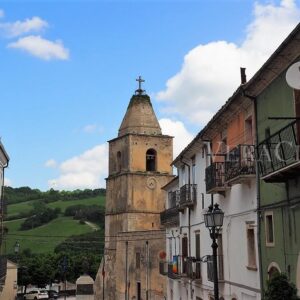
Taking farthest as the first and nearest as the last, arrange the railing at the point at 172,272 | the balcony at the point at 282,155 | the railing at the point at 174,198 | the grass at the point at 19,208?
the grass at the point at 19,208
the railing at the point at 174,198
the railing at the point at 172,272
the balcony at the point at 282,155

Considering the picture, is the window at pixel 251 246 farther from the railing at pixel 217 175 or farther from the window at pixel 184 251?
the window at pixel 184 251

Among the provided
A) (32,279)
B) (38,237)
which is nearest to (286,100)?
(32,279)

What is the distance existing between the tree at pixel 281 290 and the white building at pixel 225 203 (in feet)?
12.0

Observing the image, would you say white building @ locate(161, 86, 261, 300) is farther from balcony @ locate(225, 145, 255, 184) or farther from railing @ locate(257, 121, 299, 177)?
railing @ locate(257, 121, 299, 177)

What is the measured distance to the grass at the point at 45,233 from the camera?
9497 centimetres

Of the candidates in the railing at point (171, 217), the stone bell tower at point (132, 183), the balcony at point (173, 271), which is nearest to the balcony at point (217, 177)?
the balcony at point (173, 271)

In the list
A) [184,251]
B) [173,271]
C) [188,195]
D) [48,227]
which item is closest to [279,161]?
[188,195]

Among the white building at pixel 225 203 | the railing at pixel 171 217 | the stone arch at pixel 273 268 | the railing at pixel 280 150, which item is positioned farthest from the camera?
the railing at pixel 171 217

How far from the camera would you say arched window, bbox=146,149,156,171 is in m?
45.7

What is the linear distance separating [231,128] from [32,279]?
55405 millimetres

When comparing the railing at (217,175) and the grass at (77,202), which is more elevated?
the grass at (77,202)

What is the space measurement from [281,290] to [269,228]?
3255mm

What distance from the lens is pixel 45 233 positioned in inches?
4033

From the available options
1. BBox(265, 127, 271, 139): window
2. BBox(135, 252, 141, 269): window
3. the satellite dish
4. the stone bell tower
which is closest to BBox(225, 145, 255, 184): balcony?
BBox(265, 127, 271, 139): window
